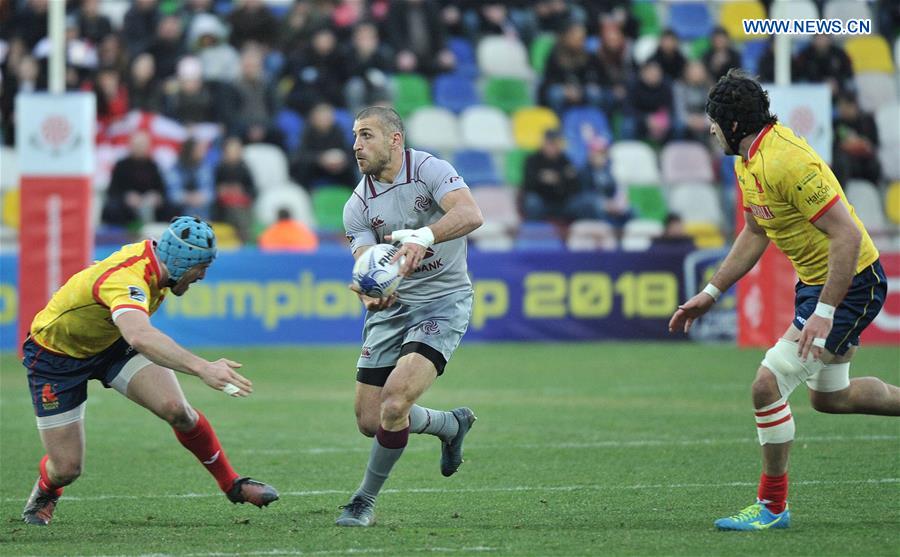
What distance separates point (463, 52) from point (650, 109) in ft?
11.2

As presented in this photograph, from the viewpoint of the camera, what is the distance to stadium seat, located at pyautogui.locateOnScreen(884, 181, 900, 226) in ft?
71.2

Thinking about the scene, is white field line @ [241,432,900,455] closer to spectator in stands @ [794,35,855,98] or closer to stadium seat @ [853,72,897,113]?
spectator in stands @ [794,35,855,98]

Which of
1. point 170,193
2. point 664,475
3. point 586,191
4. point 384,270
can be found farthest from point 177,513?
point 586,191

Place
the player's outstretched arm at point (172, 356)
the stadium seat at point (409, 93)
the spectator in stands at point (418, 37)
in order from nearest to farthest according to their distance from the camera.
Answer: the player's outstretched arm at point (172, 356) < the stadium seat at point (409, 93) < the spectator in stands at point (418, 37)

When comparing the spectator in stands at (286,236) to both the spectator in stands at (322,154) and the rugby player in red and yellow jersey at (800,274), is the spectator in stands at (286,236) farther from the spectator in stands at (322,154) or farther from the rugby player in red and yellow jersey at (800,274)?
the rugby player in red and yellow jersey at (800,274)

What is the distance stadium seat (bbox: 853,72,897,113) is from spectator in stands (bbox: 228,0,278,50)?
981 centimetres

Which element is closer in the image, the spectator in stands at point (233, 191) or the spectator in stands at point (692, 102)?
the spectator in stands at point (233, 191)

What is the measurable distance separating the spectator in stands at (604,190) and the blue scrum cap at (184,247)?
540 inches

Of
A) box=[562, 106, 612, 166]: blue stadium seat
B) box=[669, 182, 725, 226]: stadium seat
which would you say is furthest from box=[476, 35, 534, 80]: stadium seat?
box=[669, 182, 725, 226]: stadium seat

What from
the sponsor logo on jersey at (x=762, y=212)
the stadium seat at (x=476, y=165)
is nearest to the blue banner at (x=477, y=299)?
the stadium seat at (x=476, y=165)

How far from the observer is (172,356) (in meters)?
6.82

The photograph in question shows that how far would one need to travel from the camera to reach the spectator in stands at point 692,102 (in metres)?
22.3

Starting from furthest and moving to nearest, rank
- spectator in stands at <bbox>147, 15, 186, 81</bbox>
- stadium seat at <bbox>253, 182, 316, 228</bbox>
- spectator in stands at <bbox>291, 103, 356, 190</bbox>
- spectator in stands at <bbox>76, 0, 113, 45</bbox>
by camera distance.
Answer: spectator in stands at <bbox>147, 15, 186, 81</bbox>
spectator in stands at <bbox>76, 0, 113, 45</bbox>
spectator in stands at <bbox>291, 103, 356, 190</bbox>
stadium seat at <bbox>253, 182, 316, 228</bbox>

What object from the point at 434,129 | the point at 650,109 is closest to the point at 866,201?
the point at 650,109
